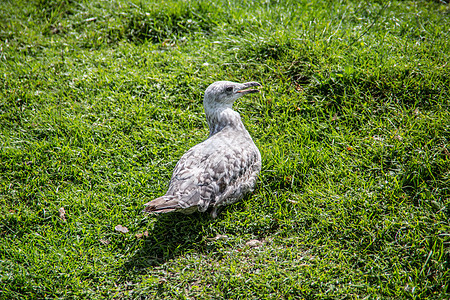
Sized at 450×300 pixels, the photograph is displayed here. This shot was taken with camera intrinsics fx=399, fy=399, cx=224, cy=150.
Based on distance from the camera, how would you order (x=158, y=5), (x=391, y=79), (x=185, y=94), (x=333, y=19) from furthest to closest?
(x=158, y=5) → (x=333, y=19) → (x=185, y=94) → (x=391, y=79)

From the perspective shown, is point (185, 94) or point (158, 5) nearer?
point (185, 94)

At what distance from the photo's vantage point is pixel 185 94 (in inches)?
233

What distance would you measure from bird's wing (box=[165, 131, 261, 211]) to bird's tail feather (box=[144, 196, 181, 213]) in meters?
0.06

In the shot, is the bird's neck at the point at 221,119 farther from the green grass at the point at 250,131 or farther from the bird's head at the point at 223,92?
the green grass at the point at 250,131

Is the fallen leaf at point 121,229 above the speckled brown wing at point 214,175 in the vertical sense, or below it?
below

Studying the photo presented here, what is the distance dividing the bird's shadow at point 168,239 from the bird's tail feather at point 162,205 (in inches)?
19.1

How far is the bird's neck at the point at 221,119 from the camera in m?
4.95

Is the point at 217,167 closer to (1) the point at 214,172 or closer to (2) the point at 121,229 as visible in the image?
(1) the point at 214,172

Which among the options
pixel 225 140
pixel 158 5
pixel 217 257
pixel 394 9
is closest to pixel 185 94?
pixel 225 140

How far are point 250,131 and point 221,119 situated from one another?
591mm

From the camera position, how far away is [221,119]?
4973 mm

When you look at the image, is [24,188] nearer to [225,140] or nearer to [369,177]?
[225,140]

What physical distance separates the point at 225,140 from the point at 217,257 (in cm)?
136

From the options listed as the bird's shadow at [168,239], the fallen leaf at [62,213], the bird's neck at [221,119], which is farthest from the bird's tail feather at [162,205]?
the bird's neck at [221,119]
